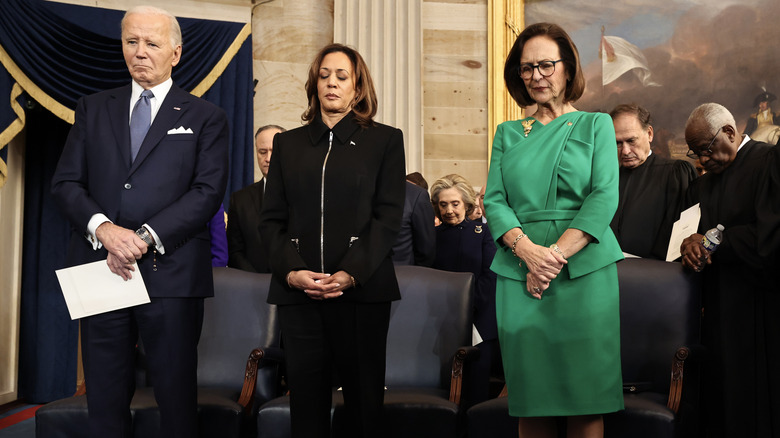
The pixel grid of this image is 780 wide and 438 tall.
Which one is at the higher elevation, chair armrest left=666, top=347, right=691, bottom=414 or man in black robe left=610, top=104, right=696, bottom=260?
man in black robe left=610, top=104, right=696, bottom=260

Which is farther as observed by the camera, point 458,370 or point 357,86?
point 458,370

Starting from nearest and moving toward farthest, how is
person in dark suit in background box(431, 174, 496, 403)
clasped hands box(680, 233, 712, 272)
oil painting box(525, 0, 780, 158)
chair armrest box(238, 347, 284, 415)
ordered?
chair armrest box(238, 347, 284, 415) → clasped hands box(680, 233, 712, 272) → person in dark suit in background box(431, 174, 496, 403) → oil painting box(525, 0, 780, 158)

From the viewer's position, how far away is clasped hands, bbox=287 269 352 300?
2350mm

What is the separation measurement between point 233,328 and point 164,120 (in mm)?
1298

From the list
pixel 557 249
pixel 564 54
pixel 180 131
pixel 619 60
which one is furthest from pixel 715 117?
pixel 619 60

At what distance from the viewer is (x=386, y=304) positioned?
2.47 m

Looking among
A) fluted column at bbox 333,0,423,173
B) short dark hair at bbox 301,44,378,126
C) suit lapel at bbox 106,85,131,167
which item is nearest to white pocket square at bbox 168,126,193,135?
suit lapel at bbox 106,85,131,167

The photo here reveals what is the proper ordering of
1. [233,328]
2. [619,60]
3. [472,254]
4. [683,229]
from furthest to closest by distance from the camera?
[619,60] → [472,254] → [233,328] → [683,229]

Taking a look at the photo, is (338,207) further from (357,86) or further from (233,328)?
(233,328)

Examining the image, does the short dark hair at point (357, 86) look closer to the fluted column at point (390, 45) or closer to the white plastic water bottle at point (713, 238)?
Result: the white plastic water bottle at point (713, 238)

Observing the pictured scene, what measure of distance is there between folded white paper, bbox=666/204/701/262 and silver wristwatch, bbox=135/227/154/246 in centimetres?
226

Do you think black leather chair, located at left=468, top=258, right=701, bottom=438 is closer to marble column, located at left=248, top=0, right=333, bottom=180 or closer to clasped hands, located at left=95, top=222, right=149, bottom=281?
clasped hands, located at left=95, top=222, right=149, bottom=281

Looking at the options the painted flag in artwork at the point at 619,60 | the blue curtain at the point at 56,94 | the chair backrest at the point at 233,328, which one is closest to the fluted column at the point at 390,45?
the blue curtain at the point at 56,94

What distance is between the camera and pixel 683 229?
3359 millimetres
